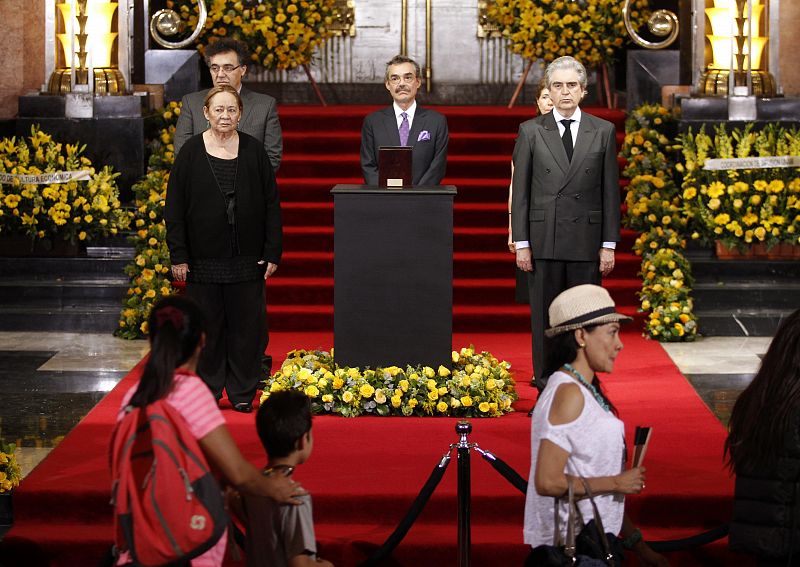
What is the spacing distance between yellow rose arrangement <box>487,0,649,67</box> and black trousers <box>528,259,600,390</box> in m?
5.06

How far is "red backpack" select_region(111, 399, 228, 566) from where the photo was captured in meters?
3.89

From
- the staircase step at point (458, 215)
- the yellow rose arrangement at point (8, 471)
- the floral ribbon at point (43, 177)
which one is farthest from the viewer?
the staircase step at point (458, 215)

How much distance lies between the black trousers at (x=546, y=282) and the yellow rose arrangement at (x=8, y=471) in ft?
9.05

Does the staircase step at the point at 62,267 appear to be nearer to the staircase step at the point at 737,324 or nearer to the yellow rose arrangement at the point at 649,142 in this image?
the yellow rose arrangement at the point at 649,142

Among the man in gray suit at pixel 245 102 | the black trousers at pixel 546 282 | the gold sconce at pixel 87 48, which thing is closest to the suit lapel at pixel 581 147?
the black trousers at pixel 546 282

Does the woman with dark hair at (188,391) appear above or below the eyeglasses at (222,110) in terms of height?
below

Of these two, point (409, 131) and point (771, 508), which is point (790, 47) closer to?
point (409, 131)

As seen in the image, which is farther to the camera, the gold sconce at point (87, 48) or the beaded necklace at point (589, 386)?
the gold sconce at point (87, 48)

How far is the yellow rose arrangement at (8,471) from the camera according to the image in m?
6.09

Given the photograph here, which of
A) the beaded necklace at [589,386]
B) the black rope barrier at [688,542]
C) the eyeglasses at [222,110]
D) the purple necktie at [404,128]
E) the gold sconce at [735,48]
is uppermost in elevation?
the gold sconce at [735,48]

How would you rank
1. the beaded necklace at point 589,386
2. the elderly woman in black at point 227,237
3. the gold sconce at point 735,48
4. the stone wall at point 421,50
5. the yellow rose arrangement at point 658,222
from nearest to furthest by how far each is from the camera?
the beaded necklace at point 589,386 < the elderly woman in black at point 227,237 < the yellow rose arrangement at point 658,222 < the gold sconce at point 735,48 < the stone wall at point 421,50

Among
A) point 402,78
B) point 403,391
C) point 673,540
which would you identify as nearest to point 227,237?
point 403,391

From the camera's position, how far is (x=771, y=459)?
4621 millimetres

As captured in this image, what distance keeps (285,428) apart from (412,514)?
108 cm
